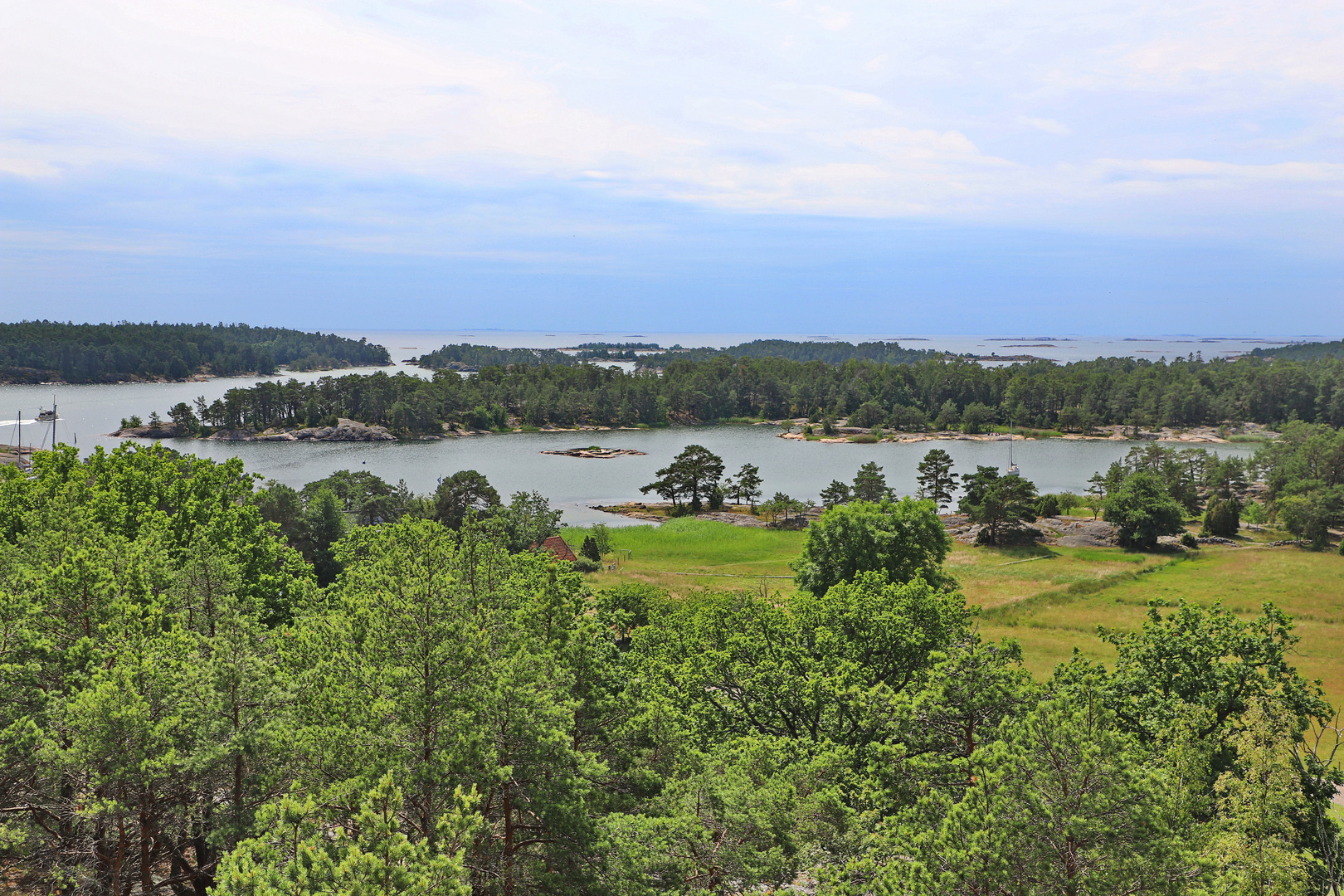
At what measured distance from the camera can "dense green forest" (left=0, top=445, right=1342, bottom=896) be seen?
29.0 feet

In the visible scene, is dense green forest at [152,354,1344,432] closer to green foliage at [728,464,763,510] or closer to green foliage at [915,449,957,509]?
green foliage at [915,449,957,509]

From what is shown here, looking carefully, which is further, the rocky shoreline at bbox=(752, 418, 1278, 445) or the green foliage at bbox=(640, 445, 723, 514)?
the rocky shoreline at bbox=(752, 418, 1278, 445)

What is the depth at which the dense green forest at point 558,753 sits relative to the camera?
8836 millimetres

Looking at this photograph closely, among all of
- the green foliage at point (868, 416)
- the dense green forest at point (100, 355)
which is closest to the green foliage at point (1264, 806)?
the green foliage at point (868, 416)

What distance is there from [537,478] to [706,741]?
6964 centimetres

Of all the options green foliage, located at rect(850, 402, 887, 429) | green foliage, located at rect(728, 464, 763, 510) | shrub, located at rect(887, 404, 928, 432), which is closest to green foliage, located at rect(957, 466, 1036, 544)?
green foliage, located at rect(728, 464, 763, 510)

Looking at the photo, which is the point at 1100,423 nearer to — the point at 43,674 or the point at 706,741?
the point at 706,741

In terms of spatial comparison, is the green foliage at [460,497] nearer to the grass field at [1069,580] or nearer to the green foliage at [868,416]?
the grass field at [1069,580]

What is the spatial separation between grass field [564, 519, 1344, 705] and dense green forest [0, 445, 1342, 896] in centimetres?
1662

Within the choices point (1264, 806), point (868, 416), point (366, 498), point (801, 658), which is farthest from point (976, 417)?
point (1264, 806)

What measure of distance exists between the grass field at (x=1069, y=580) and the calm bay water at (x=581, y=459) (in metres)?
14.5

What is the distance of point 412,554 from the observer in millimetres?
14547

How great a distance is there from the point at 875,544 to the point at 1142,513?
95.3 feet

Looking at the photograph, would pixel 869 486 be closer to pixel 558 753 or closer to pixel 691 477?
pixel 691 477
